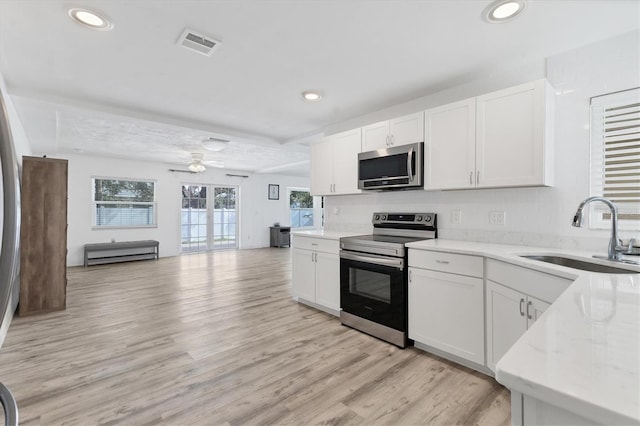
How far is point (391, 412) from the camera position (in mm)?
1805

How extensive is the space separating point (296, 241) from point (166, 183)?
18.1ft

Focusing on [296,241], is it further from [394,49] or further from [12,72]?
[12,72]

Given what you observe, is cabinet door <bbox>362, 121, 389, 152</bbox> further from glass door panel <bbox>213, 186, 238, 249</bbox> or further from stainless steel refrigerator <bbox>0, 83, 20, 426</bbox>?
glass door panel <bbox>213, 186, 238, 249</bbox>

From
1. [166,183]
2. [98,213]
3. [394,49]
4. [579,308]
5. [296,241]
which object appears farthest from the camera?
[166,183]

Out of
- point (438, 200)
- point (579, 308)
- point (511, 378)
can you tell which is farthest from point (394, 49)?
point (511, 378)

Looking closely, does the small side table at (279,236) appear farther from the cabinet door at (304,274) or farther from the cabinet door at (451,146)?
the cabinet door at (451,146)

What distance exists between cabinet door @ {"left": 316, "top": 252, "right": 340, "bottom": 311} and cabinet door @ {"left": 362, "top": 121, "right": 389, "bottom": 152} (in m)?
1.25

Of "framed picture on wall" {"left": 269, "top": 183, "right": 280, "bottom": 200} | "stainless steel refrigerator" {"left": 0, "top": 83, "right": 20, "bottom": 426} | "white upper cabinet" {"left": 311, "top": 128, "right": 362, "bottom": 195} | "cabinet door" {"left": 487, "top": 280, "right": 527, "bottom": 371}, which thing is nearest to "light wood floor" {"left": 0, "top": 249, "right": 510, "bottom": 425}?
"cabinet door" {"left": 487, "top": 280, "right": 527, "bottom": 371}

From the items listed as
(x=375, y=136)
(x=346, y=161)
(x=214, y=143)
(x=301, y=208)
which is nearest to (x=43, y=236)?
(x=214, y=143)

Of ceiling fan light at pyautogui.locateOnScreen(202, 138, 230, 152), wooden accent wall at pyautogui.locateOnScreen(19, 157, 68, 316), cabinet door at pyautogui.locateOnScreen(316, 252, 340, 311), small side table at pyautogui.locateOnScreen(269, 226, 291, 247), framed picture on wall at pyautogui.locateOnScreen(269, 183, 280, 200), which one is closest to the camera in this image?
cabinet door at pyautogui.locateOnScreen(316, 252, 340, 311)

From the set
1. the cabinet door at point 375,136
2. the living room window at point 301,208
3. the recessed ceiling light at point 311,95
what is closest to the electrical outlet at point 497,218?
the cabinet door at point 375,136

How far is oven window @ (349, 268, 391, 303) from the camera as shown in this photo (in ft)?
9.05

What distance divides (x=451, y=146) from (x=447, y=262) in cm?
102

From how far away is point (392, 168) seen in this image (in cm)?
305
